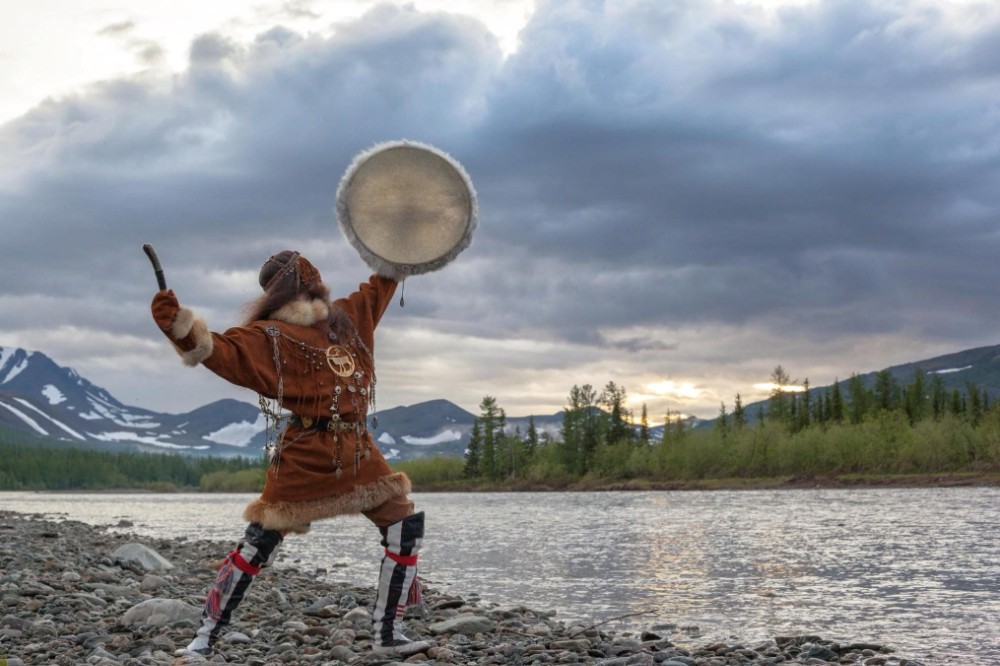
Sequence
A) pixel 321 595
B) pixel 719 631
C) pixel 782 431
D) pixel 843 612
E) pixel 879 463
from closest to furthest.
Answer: pixel 719 631
pixel 843 612
pixel 321 595
pixel 879 463
pixel 782 431

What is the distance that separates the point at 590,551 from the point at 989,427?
3574 inches

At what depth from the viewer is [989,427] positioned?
100m

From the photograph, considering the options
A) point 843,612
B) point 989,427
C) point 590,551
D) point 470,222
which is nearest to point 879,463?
point 989,427

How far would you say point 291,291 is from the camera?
23.6ft

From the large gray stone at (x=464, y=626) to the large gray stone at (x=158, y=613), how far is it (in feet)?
7.04

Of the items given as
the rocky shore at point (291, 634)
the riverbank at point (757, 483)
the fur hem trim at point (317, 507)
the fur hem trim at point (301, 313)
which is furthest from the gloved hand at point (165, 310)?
the riverbank at point (757, 483)

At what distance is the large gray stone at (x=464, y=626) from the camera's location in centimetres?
930

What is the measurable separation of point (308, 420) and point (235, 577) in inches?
44.5

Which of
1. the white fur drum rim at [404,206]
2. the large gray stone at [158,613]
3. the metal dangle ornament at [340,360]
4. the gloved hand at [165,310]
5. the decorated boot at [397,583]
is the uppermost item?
the white fur drum rim at [404,206]

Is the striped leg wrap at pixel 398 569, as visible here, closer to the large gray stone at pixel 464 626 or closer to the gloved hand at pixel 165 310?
the gloved hand at pixel 165 310

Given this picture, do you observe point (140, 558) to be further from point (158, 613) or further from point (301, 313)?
point (301, 313)

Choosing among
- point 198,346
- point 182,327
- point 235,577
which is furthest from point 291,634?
point 182,327

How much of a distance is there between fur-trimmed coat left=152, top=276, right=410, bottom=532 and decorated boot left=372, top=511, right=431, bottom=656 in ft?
0.78

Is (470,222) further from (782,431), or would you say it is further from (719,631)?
(782,431)
